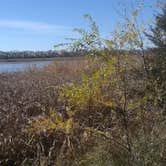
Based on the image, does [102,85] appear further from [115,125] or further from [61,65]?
[61,65]

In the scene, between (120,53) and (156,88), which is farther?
(156,88)

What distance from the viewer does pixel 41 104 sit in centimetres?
710

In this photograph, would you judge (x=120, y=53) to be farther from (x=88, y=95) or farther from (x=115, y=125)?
(x=115, y=125)

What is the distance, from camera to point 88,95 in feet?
15.0

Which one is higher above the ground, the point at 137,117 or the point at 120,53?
the point at 120,53

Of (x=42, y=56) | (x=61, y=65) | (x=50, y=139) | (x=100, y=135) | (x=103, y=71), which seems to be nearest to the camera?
(x=103, y=71)

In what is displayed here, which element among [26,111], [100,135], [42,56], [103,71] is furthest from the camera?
[42,56]

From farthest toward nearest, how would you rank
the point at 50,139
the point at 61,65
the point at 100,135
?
the point at 61,65 → the point at 50,139 → the point at 100,135

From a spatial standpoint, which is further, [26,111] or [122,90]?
[26,111]

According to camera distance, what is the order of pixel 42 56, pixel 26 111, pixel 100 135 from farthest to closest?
pixel 42 56, pixel 26 111, pixel 100 135

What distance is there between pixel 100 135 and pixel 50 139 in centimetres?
90

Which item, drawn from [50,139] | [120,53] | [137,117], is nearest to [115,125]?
[137,117]

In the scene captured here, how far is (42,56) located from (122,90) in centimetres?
3543

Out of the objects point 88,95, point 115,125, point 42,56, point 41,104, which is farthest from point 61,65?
point 42,56
